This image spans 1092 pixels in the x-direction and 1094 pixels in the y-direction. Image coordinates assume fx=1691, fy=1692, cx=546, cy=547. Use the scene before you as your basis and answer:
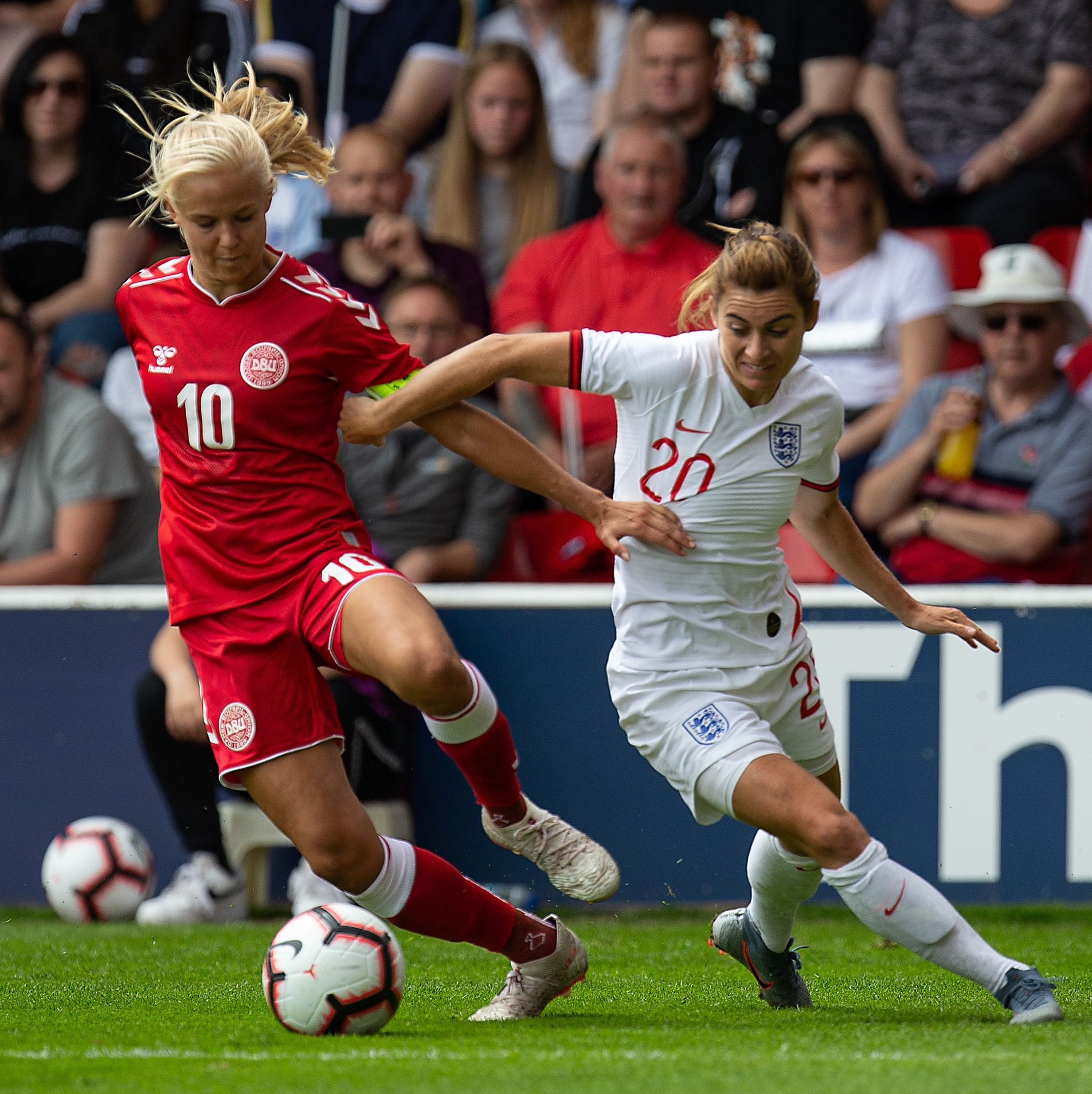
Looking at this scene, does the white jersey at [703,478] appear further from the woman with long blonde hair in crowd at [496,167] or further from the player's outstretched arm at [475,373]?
the woman with long blonde hair in crowd at [496,167]

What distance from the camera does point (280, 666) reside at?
163 inches

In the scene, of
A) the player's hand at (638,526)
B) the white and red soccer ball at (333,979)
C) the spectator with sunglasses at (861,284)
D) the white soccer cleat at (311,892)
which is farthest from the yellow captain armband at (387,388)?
the spectator with sunglasses at (861,284)

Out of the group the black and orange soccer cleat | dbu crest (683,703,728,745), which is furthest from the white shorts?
the black and orange soccer cleat

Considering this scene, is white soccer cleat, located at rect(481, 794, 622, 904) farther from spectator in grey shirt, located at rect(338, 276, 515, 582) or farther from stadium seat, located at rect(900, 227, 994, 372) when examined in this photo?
stadium seat, located at rect(900, 227, 994, 372)

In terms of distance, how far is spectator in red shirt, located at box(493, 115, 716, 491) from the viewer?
776cm

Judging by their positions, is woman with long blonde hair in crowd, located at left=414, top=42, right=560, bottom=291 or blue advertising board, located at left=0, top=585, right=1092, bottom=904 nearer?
blue advertising board, located at left=0, top=585, right=1092, bottom=904

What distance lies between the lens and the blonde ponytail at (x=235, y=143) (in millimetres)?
3990

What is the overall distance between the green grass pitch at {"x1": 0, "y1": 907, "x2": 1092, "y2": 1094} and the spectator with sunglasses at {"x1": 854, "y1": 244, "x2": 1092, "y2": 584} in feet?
5.14

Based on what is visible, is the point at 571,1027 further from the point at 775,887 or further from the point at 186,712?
the point at 186,712

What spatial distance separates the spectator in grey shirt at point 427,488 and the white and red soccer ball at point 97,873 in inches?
64.2

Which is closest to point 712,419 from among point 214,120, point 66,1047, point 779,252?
point 779,252

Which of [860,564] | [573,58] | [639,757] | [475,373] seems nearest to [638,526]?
[475,373]

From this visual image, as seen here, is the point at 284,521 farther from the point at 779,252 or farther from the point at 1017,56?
the point at 1017,56

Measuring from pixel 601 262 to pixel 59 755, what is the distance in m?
3.31
